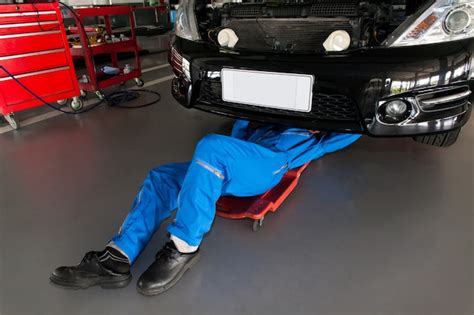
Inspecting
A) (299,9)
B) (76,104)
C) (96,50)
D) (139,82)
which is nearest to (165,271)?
(299,9)

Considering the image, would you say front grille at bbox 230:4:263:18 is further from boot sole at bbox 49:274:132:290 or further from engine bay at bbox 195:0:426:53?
boot sole at bbox 49:274:132:290

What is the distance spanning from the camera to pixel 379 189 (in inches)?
58.9

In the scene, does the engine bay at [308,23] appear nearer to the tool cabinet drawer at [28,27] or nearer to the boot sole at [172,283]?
the boot sole at [172,283]

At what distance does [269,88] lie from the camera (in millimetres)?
1274

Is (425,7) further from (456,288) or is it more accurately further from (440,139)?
(456,288)

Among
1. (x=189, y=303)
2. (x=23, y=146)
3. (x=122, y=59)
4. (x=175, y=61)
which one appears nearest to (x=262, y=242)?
(x=189, y=303)

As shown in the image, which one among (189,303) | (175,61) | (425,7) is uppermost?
(425,7)

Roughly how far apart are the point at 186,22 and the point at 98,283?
125cm

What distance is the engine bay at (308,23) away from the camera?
1.31 metres

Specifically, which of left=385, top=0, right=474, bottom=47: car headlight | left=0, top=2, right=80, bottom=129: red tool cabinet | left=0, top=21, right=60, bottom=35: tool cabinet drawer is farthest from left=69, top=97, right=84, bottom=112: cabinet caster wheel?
left=385, top=0, right=474, bottom=47: car headlight

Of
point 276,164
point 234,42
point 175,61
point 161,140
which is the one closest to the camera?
point 276,164

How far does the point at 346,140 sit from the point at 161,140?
3.61 ft

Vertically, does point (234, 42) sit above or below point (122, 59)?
above

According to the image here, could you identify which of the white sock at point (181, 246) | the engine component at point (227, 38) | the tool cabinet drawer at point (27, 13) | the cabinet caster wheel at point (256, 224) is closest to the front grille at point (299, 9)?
the engine component at point (227, 38)
